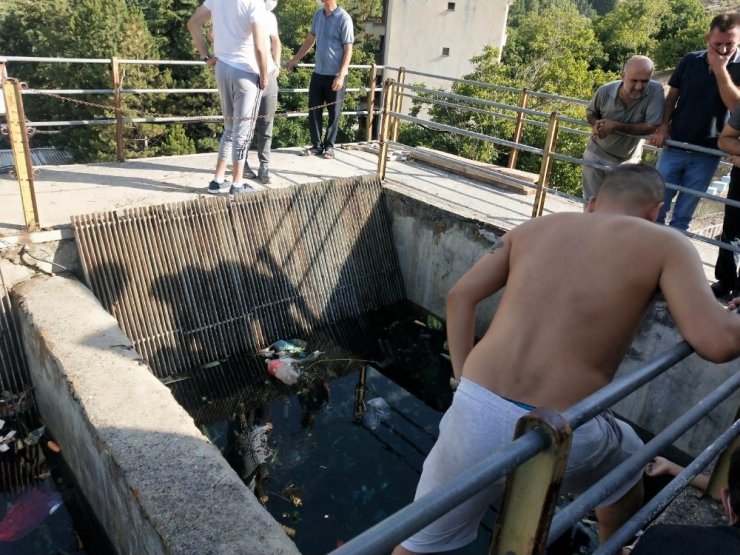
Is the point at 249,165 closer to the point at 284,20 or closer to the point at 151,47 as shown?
the point at 151,47

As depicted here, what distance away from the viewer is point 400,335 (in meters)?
6.75

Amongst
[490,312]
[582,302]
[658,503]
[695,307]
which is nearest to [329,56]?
[490,312]

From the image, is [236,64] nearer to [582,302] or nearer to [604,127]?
[604,127]

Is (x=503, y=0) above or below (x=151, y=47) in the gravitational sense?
above

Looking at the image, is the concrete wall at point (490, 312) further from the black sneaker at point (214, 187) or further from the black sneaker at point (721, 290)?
the black sneaker at point (214, 187)

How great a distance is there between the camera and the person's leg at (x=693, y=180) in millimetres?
5027

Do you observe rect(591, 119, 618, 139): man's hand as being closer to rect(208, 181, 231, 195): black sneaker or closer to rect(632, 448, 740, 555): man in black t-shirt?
rect(208, 181, 231, 195): black sneaker

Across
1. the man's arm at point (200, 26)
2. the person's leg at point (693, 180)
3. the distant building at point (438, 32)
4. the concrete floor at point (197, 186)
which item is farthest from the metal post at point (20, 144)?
the distant building at point (438, 32)

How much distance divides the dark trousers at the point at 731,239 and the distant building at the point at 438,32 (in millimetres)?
29210

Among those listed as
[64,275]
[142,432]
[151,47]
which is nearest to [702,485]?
[142,432]

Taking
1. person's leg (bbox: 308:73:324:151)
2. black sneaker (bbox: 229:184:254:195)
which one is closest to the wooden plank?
person's leg (bbox: 308:73:324:151)

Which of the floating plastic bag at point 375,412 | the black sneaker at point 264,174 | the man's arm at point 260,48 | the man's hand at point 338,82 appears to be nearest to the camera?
the floating plastic bag at point 375,412

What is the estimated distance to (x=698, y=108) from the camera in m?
4.95

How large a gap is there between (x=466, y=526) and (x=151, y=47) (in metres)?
27.2
